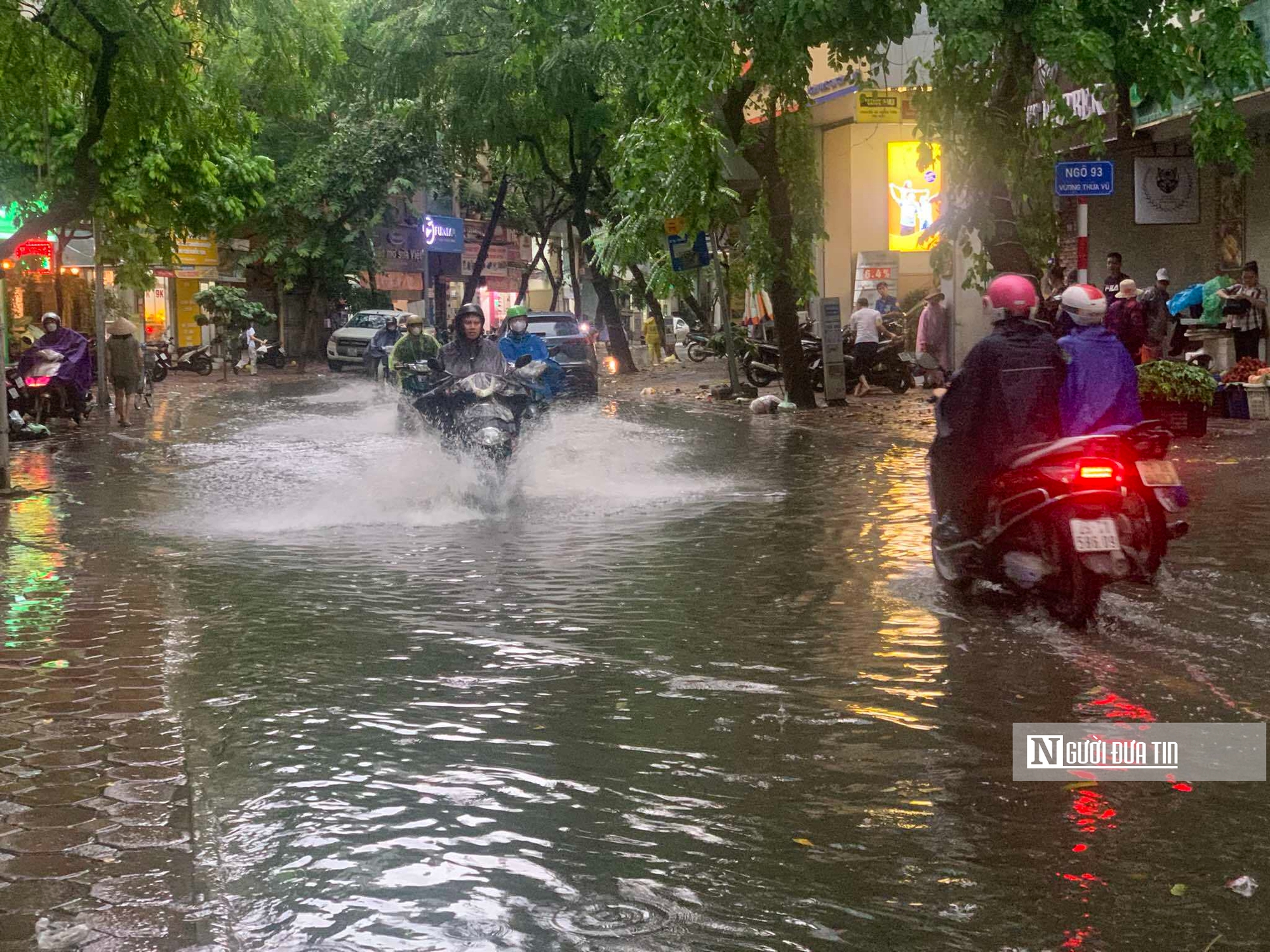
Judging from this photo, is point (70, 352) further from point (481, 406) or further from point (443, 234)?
point (443, 234)

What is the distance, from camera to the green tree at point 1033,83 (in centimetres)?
1627

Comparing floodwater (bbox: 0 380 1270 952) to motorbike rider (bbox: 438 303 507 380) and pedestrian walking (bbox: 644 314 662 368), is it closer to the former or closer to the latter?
motorbike rider (bbox: 438 303 507 380)

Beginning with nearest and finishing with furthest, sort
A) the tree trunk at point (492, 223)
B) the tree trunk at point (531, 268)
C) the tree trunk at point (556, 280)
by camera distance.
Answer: the tree trunk at point (492, 223), the tree trunk at point (531, 268), the tree trunk at point (556, 280)

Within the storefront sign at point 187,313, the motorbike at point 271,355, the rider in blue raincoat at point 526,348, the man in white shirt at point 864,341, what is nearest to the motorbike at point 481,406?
the rider in blue raincoat at point 526,348

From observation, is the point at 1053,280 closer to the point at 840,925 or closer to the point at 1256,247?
the point at 1256,247

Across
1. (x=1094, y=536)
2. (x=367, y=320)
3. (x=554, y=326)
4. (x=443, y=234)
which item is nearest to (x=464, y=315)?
(x=1094, y=536)

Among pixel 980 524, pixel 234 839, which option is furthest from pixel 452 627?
pixel 234 839

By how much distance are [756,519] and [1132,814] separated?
767 cm

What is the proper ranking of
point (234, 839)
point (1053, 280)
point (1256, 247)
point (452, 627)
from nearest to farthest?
1. point (234, 839)
2. point (452, 627)
3. point (1256, 247)
4. point (1053, 280)

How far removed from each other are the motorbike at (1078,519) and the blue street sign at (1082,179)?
9687mm

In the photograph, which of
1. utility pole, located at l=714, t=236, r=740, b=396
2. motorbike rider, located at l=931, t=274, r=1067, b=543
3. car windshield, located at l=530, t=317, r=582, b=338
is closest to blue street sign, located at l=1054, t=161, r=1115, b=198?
motorbike rider, located at l=931, t=274, r=1067, b=543

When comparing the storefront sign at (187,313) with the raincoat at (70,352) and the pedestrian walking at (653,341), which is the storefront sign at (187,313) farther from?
the raincoat at (70,352)

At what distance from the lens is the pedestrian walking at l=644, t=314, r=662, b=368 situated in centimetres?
4894

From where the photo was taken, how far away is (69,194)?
58.2 feet
